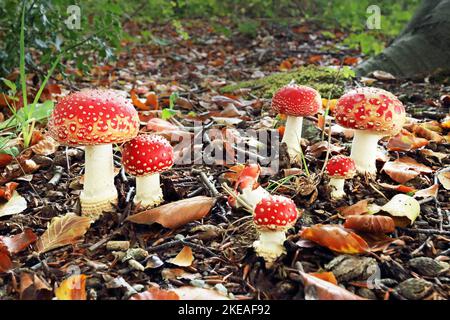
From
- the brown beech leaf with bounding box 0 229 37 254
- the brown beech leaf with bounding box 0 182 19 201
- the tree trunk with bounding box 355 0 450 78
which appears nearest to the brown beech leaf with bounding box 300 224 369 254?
the brown beech leaf with bounding box 0 229 37 254

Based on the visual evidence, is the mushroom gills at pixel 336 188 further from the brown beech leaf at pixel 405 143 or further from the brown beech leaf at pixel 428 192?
the brown beech leaf at pixel 405 143

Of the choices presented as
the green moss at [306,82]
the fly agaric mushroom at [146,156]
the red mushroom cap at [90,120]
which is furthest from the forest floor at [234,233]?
the green moss at [306,82]

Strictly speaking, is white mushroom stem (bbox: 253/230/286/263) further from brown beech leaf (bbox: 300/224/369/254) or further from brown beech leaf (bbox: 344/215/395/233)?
brown beech leaf (bbox: 344/215/395/233)

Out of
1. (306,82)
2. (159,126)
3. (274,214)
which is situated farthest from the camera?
(306,82)

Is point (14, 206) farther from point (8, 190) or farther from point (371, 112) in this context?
point (371, 112)

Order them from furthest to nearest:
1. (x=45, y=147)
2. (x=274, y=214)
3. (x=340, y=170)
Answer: (x=45, y=147) → (x=340, y=170) → (x=274, y=214)

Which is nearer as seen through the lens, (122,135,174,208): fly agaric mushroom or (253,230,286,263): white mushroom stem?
(253,230,286,263): white mushroom stem

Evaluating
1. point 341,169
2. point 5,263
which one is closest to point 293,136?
point 341,169

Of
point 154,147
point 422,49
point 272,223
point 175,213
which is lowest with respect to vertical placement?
point 175,213
